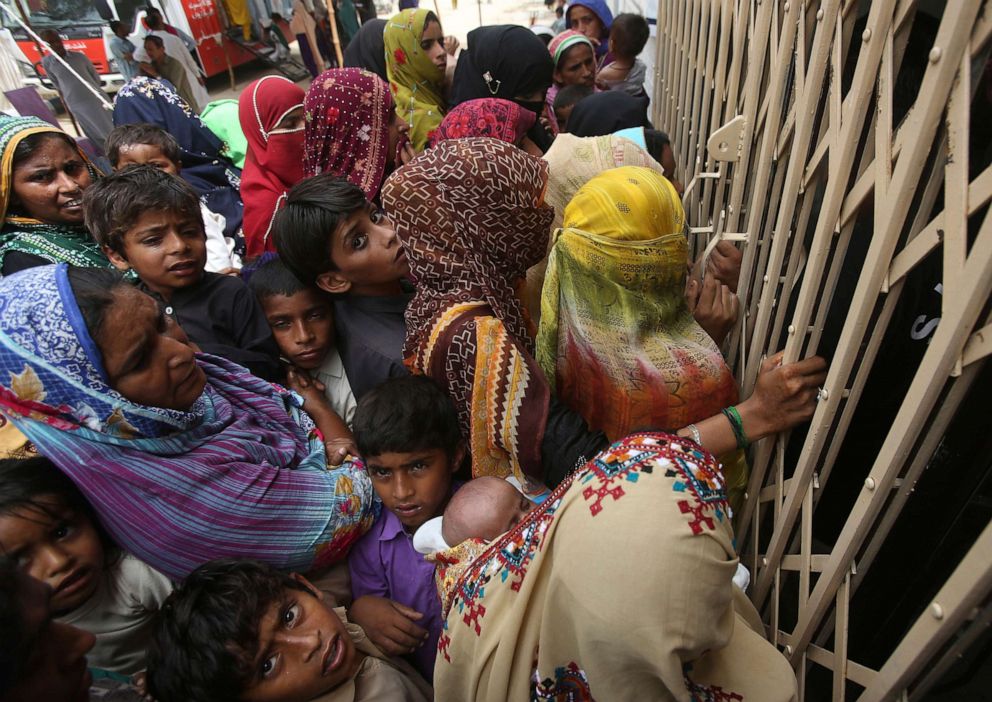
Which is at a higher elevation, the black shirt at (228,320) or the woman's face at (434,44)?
the woman's face at (434,44)

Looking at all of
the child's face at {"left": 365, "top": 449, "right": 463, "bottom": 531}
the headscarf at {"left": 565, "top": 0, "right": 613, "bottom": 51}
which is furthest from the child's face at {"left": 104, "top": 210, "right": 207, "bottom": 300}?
the headscarf at {"left": 565, "top": 0, "right": 613, "bottom": 51}

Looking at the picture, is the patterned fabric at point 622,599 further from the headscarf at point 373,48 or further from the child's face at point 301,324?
the headscarf at point 373,48

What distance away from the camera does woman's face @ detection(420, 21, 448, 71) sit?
3852 mm

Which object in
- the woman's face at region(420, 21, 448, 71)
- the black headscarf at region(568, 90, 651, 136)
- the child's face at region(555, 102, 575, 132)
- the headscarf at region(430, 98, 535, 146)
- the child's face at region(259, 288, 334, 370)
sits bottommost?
the child's face at region(259, 288, 334, 370)

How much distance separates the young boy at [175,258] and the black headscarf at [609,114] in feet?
7.22

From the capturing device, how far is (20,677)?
0.89 meters

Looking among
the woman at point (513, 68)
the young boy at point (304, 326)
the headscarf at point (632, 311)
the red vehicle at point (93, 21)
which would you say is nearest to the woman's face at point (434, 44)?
the woman at point (513, 68)

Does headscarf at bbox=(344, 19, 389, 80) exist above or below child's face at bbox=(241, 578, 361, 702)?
above

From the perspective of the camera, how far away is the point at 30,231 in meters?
2.34

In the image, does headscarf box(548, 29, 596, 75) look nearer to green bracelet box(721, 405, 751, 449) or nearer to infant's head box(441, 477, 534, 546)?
green bracelet box(721, 405, 751, 449)

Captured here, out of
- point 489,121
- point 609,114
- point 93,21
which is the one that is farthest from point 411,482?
point 93,21

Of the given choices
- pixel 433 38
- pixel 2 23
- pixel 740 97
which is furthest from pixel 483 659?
pixel 2 23

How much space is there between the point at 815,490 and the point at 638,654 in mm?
831

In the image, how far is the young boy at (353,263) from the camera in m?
1.96
